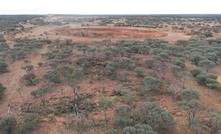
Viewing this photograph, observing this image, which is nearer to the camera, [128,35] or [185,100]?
[185,100]

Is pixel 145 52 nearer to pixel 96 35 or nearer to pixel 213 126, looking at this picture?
pixel 213 126

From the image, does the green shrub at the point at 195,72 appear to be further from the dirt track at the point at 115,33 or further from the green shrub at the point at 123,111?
the dirt track at the point at 115,33

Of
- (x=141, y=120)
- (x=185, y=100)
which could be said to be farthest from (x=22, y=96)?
(x=185, y=100)

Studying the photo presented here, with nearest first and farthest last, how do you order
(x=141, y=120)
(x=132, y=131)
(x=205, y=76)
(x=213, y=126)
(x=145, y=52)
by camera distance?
(x=132, y=131)
(x=213, y=126)
(x=141, y=120)
(x=205, y=76)
(x=145, y=52)

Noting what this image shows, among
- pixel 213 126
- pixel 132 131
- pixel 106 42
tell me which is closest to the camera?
pixel 132 131

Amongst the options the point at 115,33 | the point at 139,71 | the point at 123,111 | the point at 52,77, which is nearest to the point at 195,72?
the point at 139,71

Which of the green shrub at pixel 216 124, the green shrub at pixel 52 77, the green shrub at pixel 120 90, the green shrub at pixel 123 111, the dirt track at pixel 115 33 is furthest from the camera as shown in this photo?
the dirt track at pixel 115 33

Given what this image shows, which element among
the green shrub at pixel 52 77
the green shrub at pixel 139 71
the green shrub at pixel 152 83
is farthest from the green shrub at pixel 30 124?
the green shrub at pixel 139 71

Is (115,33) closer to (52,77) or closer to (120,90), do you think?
(52,77)
